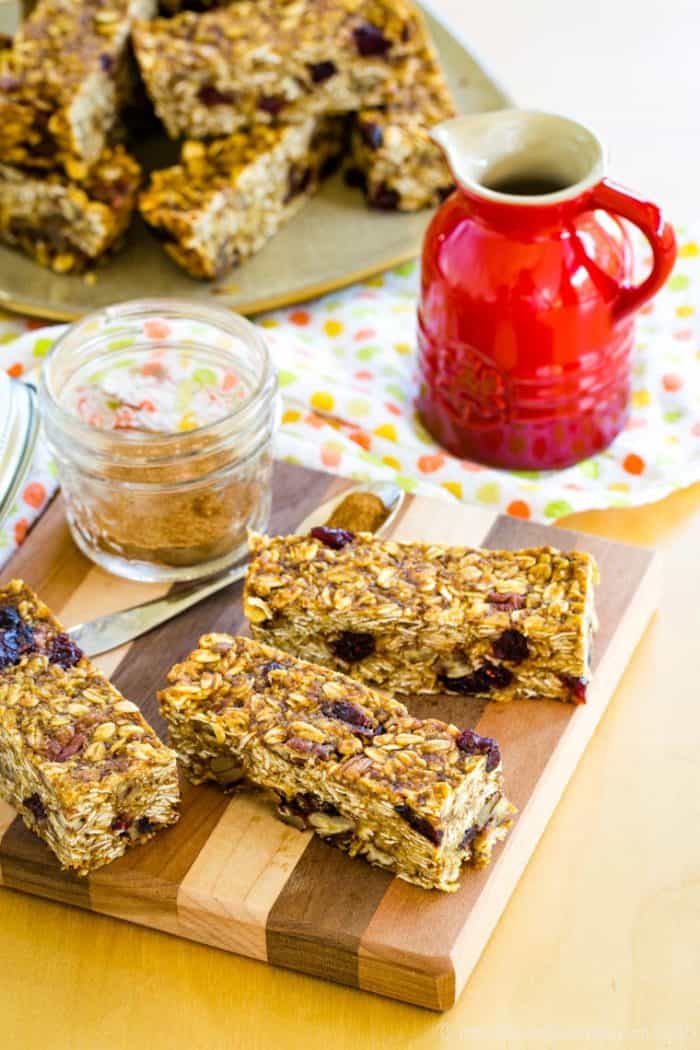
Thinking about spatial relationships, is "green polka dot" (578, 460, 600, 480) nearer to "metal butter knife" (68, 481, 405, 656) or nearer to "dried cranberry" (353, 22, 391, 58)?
"metal butter knife" (68, 481, 405, 656)

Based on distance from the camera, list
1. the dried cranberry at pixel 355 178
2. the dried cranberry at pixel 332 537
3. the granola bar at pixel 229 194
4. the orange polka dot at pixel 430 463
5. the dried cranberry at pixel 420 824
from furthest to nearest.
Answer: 1. the dried cranberry at pixel 355 178
2. the granola bar at pixel 229 194
3. the orange polka dot at pixel 430 463
4. the dried cranberry at pixel 332 537
5. the dried cranberry at pixel 420 824

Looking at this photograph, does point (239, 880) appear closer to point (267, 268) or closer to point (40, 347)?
point (40, 347)

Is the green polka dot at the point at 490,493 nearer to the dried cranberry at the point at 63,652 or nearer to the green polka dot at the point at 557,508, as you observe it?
the green polka dot at the point at 557,508

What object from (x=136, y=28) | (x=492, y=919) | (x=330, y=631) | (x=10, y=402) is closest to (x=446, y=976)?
(x=492, y=919)

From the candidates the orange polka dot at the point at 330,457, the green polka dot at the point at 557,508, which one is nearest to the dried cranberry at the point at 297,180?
the orange polka dot at the point at 330,457

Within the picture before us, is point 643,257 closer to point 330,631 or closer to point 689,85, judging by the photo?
point 689,85

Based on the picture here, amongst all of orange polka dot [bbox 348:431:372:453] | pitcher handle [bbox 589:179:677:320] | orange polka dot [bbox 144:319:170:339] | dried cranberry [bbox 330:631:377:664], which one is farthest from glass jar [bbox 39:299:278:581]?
pitcher handle [bbox 589:179:677:320]

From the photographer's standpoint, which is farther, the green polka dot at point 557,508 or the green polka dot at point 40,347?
the green polka dot at point 40,347
